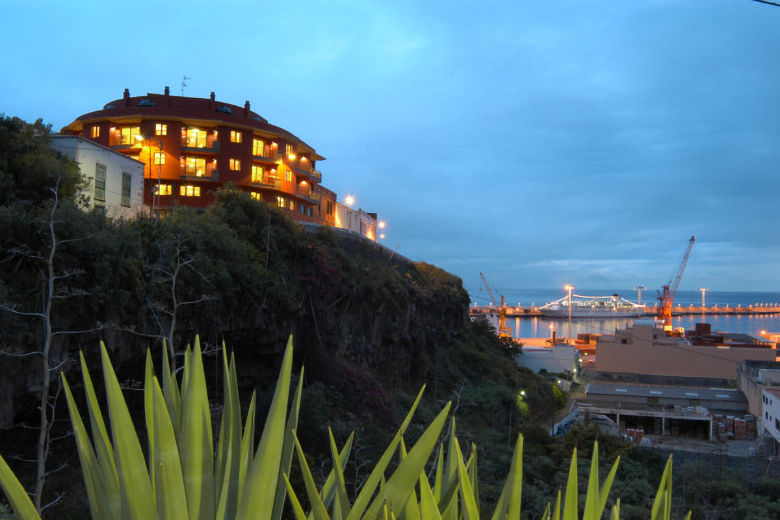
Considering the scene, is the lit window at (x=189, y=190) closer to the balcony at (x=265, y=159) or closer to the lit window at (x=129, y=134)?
the lit window at (x=129, y=134)

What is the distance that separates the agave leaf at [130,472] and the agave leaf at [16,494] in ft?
0.63

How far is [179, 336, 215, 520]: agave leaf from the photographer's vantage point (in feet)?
4.33

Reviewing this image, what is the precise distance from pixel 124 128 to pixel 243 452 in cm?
2464

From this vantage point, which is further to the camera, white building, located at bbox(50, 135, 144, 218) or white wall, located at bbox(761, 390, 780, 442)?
white wall, located at bbox(761, 390, 780, 442)

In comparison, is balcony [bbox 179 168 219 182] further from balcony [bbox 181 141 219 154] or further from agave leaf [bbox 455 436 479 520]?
agave leaf [bbox 455 436 479 520]

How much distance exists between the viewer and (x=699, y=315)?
426ft

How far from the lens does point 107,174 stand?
12812 millimetres

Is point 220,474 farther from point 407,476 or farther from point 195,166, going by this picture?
point 195,166

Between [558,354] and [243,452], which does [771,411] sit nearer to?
[558,354]

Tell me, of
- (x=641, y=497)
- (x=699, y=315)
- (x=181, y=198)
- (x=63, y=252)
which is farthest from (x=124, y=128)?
(x=699, y=315)

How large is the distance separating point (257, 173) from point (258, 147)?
4.02ft

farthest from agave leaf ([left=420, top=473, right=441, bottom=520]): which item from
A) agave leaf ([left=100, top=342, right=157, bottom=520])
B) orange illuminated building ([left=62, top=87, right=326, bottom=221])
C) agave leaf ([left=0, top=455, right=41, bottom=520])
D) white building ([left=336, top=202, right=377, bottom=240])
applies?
white building ([left=336, top=202, right=377, bottom=240])

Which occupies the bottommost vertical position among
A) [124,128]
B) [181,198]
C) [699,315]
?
[699,315]

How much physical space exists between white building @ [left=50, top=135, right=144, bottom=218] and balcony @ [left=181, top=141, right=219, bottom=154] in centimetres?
849
